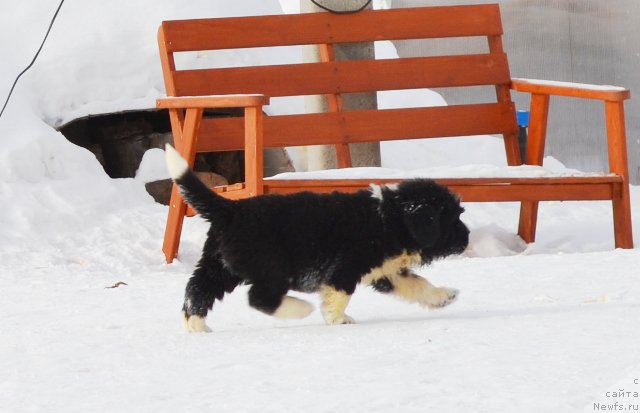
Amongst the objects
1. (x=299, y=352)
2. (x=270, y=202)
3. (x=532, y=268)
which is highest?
(x=270, y=202)

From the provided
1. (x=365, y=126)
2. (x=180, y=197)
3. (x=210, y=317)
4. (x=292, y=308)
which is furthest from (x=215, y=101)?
(x=292, y=308)

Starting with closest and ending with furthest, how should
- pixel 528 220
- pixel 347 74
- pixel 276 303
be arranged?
pixel 276 303
pixel 528 220
pixel 347 74

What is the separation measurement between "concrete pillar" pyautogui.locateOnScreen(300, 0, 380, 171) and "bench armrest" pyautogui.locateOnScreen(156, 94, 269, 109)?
1.24 m

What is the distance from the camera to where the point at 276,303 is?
377 cm

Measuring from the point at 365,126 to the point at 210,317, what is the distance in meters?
2.16

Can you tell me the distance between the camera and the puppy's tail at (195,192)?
3836 mm

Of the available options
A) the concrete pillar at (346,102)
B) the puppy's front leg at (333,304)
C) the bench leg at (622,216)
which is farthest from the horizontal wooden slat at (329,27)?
the puppy's front leg at (333,304)

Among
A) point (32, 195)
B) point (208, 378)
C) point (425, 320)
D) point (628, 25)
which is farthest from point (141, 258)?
point (628, 25)

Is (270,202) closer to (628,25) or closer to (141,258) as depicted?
(141,258)

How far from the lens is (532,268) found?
4984 millimetres

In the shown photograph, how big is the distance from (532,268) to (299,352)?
1763 millimetres

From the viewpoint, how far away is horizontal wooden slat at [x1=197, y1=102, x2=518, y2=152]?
5.95 metres

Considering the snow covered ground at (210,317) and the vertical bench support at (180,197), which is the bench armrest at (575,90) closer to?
the snow covered ground at (210,317)

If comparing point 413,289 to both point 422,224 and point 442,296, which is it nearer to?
point 442,296
